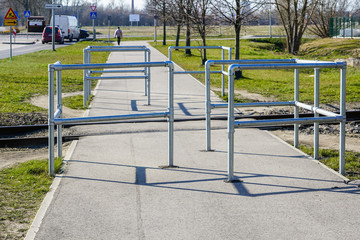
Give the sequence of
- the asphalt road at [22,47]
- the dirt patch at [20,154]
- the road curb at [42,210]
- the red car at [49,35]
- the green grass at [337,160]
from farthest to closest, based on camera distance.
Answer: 1. the red car at [49,35]
2. the asphalt road at [22,47]
3. the dirt patch at [20,154]
4. the green grass at [337,160]
5. the road curb at [42,210]

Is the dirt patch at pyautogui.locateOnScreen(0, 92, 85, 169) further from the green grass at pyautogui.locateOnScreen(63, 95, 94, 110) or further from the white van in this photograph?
the white van

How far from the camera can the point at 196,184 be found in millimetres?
5688

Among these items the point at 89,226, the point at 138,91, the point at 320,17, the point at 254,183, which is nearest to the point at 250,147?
the point at 254,183

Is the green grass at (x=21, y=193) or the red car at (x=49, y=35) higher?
the red car at (x=49, y=35)

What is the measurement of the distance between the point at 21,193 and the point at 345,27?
1431 inches

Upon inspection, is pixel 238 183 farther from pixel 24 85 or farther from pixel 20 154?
pixel 24 85

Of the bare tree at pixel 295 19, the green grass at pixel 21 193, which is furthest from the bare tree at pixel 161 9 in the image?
the green grass at pixel 21 193

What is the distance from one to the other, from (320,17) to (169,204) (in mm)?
39280

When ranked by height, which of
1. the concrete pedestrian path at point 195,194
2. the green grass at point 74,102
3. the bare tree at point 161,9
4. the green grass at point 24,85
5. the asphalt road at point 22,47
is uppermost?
the bare tree at point 161,9

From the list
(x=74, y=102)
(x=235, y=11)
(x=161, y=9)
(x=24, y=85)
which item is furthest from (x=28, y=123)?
(x=161, y=9)

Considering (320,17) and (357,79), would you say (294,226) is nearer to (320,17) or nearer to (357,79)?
(357,79)

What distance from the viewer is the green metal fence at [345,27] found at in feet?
122

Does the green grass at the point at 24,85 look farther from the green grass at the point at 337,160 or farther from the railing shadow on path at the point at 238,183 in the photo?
the green grass at the point at 337,160

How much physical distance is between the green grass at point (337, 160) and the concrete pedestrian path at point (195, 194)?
237 mm
